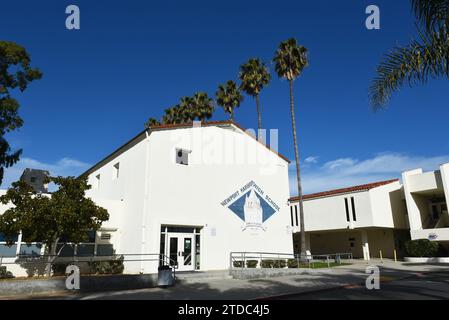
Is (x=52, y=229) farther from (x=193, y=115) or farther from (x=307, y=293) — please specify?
(x=193, y=115)

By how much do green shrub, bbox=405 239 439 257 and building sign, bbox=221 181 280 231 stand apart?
11983 millimetres

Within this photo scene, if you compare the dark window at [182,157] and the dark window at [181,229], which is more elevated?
the dark window at [182,157]

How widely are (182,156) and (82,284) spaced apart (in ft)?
32.6

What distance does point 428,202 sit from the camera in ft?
108

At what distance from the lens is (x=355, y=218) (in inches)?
1249

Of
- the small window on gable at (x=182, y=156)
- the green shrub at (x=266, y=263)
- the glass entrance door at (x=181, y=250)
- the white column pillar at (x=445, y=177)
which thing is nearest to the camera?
the glass entrance door at (x=181, y=250)

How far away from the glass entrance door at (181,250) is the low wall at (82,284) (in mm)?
4522

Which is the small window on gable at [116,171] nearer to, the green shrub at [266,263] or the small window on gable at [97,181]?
the small window on gable at [97,181]

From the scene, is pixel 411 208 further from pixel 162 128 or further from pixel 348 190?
pixel 162 128

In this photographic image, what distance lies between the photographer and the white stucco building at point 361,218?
3122cm

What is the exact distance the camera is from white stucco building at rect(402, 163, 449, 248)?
28.1m

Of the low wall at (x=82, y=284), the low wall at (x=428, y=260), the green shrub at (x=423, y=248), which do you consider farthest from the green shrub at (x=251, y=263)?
the green shrub at (x=423, y=248)

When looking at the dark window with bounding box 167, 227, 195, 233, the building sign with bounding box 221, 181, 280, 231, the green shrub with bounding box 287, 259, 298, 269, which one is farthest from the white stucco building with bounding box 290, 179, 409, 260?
the dark window with bounding box 167, 227, 195, 233
